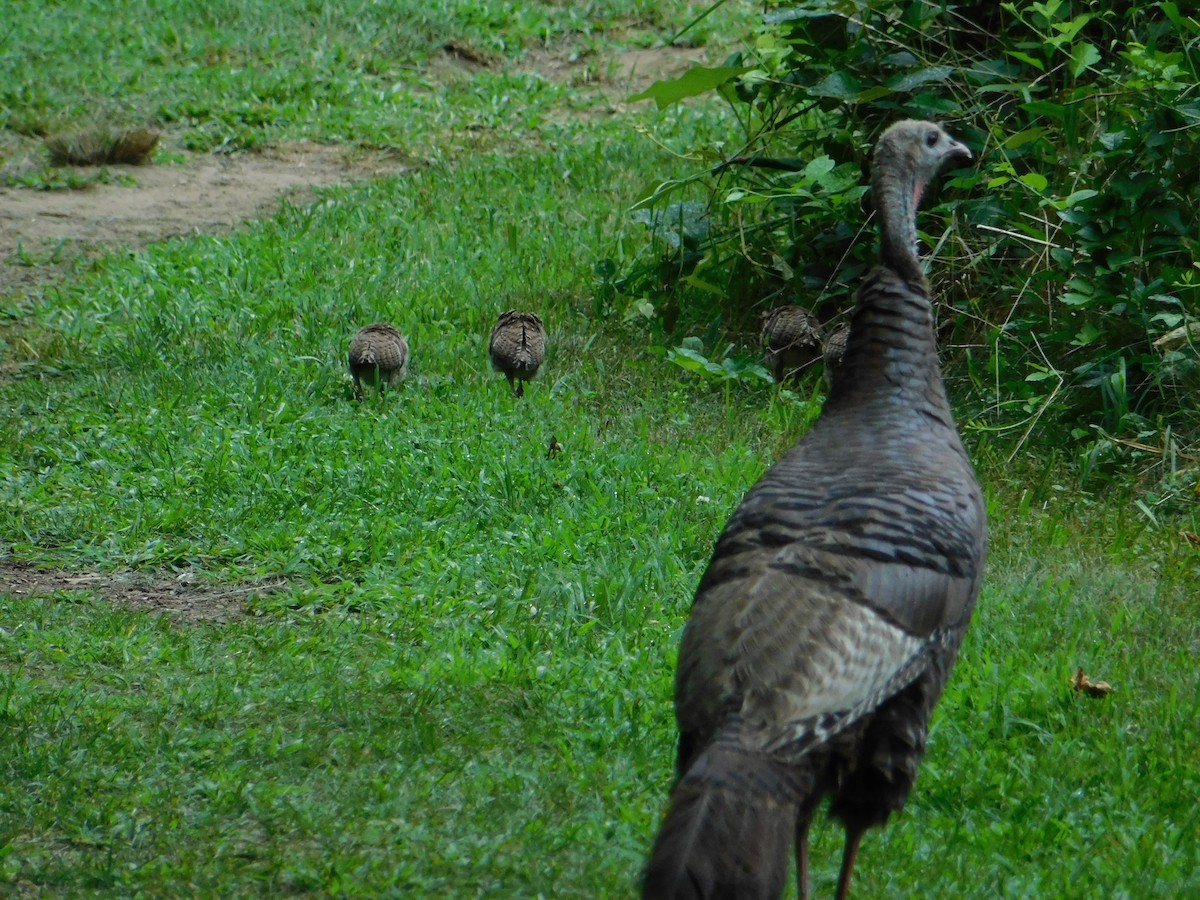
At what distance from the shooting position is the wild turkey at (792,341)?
27.3ft

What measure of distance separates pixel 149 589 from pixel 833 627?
11.9 ft

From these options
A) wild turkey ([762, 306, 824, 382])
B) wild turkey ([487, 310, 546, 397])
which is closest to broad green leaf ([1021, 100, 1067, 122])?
wild turkey ([762, 306, 824, 382])

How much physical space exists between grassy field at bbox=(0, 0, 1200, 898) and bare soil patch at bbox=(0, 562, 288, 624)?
74 mm

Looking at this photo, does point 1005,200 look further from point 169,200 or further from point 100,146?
point 100,146

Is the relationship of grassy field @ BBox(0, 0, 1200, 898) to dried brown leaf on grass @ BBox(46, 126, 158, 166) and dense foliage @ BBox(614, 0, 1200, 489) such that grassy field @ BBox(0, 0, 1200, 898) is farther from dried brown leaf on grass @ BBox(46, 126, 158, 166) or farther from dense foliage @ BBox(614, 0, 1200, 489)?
dried brown leaf on grass @ BBox(46, 126, 158, 166)

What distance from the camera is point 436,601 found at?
6141mm

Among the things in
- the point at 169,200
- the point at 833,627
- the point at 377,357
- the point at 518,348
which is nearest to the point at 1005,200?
the point at 518,348

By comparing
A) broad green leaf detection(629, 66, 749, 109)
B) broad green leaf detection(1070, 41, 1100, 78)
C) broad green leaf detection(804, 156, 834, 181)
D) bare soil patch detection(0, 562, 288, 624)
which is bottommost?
bare soil patch detection(0, 562, 288, 624)

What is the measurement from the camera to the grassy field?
4605 mm

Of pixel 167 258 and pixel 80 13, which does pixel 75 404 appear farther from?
pixel 80 13

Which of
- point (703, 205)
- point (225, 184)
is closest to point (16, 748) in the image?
point (703, 205)

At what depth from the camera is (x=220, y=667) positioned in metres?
5.74

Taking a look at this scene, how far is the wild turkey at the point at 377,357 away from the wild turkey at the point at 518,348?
1.72 ft

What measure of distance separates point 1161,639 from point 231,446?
4.42m
